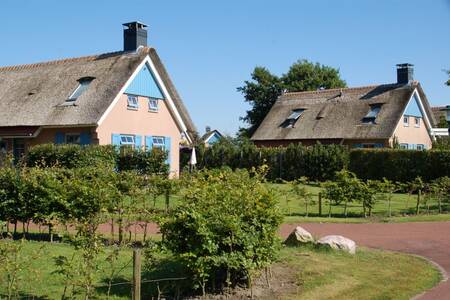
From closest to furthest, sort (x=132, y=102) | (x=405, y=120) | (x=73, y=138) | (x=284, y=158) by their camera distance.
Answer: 1. (x=73, y=138)
2. (x=132, y=102)
3. (x=284, y=158)
4. (x=405, y=120)

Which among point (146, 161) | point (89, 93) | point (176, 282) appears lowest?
point (176, 282)

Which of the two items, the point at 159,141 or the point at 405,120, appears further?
the point at 405,120

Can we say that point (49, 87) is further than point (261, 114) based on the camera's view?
No

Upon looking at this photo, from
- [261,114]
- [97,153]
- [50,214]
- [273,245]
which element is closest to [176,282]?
[273,245]

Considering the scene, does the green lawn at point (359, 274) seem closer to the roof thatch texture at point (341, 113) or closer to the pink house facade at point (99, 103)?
the pink house facade at point (99, 103)

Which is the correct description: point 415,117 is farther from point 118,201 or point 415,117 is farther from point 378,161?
point 118,201

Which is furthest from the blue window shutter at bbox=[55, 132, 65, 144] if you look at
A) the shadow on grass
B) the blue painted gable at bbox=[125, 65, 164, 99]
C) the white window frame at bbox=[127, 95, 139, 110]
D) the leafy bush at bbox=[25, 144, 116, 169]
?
the shadow on grass

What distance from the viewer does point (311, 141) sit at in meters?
42.3

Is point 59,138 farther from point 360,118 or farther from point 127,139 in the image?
point 360,118

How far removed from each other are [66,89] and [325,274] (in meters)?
21.7

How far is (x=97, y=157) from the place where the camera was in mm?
22750

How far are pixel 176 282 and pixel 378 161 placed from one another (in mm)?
24640

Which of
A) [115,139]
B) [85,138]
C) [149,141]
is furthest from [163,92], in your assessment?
[85,138]

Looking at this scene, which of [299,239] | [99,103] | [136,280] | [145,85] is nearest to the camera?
[136,280]
